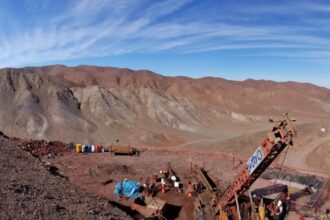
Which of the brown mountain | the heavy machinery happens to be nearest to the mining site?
the heavy machinery

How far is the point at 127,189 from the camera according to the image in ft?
68.6

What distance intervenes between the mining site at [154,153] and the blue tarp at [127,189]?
52 millimetres

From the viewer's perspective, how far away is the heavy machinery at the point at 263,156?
12.3 metres

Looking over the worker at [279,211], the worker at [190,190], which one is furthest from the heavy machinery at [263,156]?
the worker at [190,190]

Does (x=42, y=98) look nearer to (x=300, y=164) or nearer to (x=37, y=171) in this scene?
(x=300, y=164)

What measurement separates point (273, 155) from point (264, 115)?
266 feet

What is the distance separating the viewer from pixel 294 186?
23969 millimetres

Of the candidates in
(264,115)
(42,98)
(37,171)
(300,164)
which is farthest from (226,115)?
(37,171)

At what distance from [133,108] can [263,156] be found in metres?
67.0

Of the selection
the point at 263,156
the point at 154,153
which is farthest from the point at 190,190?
the point at 154,153

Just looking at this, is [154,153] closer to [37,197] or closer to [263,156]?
[263,156]

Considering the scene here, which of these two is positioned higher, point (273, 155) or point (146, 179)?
point (273, 155)

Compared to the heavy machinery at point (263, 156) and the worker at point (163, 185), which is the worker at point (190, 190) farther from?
the heavy machinery at point (263, 156)

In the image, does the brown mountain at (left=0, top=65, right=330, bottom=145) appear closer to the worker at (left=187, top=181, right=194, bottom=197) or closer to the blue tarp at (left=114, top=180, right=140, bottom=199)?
the blue tarp at (left=114, top=180, right=140, bottom=199)
